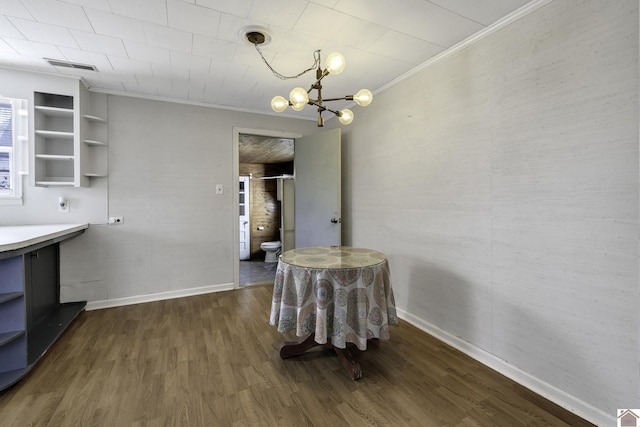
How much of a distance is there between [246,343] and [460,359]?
1.72 m

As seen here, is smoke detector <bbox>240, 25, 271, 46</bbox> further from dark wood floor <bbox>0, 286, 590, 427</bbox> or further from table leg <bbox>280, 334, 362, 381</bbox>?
dark wood floor <bbox>0, 286, 590, 427</bbox>

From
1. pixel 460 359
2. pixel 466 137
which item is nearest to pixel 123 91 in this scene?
pixel 466 137

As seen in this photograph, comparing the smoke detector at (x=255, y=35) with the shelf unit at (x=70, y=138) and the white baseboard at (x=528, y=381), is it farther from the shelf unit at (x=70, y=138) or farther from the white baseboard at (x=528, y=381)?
the white baseboard at (x=528, y=381)

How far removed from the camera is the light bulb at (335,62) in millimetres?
1637

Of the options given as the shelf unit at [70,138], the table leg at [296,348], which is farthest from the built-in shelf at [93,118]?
the table leg at [296,348]

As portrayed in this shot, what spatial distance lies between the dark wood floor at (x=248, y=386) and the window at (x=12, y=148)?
4.94 ft

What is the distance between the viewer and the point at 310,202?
12.7 ft

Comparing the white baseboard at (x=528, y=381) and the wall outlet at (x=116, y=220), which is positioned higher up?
the wall outlet at (x=116, y=220)

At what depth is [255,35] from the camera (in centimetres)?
200

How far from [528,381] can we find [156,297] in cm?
367

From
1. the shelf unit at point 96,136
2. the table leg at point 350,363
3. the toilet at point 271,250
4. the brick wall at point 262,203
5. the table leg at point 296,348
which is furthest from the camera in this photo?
the brick wall at point 262,203

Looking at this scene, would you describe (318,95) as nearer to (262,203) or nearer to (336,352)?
(336,352)

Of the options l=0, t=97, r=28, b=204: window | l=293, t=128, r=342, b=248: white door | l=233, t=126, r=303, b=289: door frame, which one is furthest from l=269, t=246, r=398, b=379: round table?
l=0, t=97, r=28, b=204: window

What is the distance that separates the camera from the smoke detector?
194 cm
